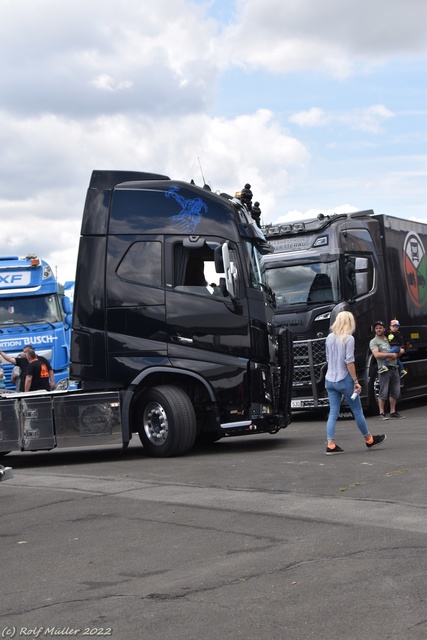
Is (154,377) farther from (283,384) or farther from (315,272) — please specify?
(315,272)

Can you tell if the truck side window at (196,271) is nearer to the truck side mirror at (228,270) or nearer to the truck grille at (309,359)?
the truck side mirror at (228,270)

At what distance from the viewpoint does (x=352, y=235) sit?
19547mm

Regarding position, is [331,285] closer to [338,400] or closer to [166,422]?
[338,400]

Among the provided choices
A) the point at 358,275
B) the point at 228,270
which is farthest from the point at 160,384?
the point at 358,275

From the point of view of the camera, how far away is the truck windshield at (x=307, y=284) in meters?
18.9

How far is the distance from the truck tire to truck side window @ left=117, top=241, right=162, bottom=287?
4.81ft

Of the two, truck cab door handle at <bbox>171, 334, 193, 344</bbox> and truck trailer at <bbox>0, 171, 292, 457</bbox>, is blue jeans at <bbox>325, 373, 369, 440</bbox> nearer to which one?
truck trailer at <bbox>0, 171, 292, 457</bbox>

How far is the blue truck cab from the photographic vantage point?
2253 centimetres

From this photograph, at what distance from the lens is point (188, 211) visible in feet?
44.1

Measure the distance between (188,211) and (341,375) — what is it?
3.06m

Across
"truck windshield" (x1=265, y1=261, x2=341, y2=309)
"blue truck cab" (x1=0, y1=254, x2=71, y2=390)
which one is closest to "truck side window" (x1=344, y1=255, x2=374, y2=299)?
"truck windshield" (x1=265, y1=261, x2=341, y2=309)

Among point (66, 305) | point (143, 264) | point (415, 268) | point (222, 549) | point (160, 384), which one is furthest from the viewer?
point (66, 305)

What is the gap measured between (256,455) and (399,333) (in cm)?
762

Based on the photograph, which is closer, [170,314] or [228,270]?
[228,270]
